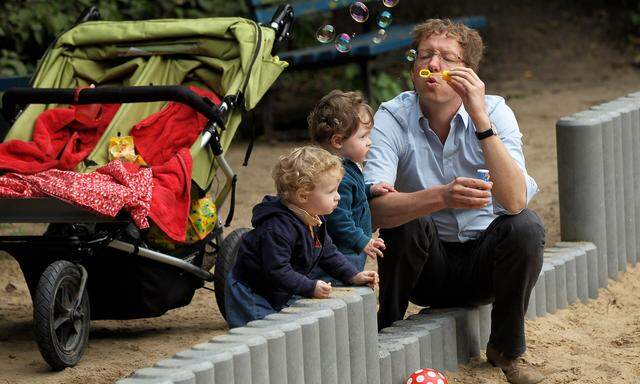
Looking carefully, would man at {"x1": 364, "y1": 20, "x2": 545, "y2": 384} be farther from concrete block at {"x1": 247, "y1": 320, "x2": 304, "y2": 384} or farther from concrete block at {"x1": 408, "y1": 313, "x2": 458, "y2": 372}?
concrete block at {"x1": 247, "y1": 320, "x2": 304, "y2": 384}

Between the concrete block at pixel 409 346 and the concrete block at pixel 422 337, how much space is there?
0.08ft

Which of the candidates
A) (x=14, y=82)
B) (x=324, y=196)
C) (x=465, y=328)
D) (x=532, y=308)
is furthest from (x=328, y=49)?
(x=324, y=196)

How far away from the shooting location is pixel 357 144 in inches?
156

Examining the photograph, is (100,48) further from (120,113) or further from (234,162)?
(234,162)

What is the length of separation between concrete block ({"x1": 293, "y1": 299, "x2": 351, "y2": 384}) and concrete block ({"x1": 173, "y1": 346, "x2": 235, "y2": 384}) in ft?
1.57

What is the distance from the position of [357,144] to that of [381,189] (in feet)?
0.58

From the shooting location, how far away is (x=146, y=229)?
15.2ft

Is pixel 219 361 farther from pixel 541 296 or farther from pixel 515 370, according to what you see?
pixel 541 296

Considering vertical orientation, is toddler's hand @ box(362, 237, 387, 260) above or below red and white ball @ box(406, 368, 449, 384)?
above

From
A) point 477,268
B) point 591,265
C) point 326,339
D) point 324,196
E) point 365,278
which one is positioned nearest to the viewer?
point 326,339

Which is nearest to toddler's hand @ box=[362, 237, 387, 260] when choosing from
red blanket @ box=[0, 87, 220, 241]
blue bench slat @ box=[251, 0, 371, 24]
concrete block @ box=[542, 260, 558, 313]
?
red blanket @ box=[0, 87, 220, 241]

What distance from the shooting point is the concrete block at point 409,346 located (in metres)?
4.00

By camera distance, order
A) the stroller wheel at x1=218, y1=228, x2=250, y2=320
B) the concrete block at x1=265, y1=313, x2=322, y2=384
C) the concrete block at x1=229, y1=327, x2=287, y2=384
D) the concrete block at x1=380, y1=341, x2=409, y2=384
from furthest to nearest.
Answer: the stroller wheel at x1=218, y1=228, x2=250, y2=320 → the concrete block at x1=380, y1=341, x2=409, y2=384 → the concrete block at x1=265, y1=313, x2=322, y2=384 → the concrete block at x1=229, y1=327, x2=287, y2=384

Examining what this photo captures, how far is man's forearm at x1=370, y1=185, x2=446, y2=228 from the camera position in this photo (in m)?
3.93
